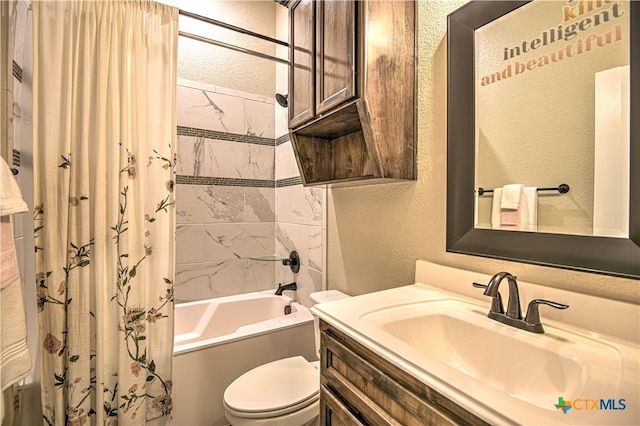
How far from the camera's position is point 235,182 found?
2.47 m

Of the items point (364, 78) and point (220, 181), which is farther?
point (220, 181)

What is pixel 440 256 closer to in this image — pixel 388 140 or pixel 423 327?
pixel 423 327

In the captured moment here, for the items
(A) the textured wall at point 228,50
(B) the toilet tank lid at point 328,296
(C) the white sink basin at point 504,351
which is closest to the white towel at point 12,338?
(C) the white sink basin at point 504,351

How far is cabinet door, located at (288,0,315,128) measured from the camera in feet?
4.56

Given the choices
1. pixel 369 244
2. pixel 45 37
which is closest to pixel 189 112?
pixel 45 37

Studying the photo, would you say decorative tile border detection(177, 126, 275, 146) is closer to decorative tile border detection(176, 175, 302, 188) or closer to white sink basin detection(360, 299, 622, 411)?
decorative tile border detection(176, 175, 302, 188)

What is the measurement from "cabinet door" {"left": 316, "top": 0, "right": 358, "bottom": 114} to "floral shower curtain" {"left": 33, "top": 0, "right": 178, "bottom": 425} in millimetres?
766

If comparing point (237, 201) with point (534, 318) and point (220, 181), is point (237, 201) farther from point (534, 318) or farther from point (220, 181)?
point (534, 318)

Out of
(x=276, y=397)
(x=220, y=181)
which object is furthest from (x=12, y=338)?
(x=220, y=181)

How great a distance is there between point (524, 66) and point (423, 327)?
90cm

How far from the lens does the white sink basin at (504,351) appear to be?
2.01 ft

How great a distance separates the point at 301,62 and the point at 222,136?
1.18 meters

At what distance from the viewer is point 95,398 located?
1.32 m

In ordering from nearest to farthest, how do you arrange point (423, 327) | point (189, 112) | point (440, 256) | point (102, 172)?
point (423, 327) < point (440, 256) < point (102, 172) < point (189, 112)
